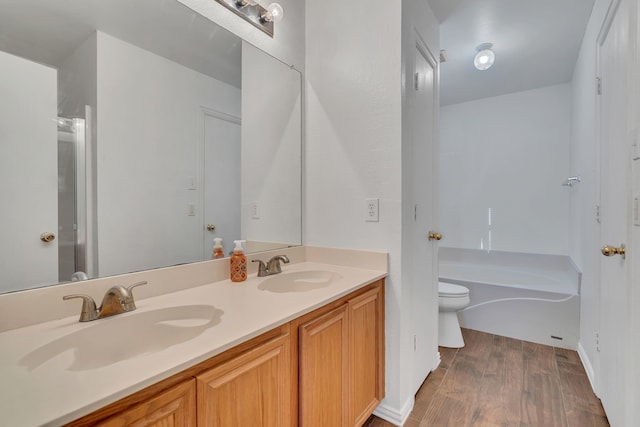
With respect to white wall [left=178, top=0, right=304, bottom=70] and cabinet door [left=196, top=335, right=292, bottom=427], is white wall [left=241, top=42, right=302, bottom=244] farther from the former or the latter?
cabinet door [left=196, top=335, right=292, bottom=427]

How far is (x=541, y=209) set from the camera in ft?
10.8

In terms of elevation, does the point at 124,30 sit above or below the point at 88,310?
above

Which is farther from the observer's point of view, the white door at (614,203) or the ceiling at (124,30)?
the white door at (614,203)

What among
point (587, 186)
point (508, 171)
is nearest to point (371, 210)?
point (587, 186)

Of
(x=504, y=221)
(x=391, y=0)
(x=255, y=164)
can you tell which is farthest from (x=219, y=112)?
(x=504, y=221)

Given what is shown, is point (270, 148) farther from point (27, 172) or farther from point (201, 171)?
point (27, 172)

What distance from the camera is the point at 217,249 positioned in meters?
1.41

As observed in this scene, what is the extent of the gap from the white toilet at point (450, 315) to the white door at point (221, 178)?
1776 millimetres

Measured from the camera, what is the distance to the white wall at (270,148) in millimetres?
1598

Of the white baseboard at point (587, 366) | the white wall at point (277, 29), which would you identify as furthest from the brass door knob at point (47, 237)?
the white baseboard at point (587, 366)

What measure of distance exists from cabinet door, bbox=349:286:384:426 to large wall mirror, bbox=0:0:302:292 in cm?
64

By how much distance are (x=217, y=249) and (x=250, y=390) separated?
2.36ft

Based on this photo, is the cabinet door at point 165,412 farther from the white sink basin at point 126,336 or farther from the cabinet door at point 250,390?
the white sink basin at point 126,336

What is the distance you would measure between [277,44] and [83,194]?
1260 millimetres
